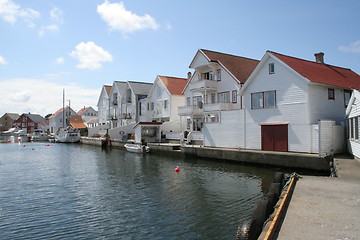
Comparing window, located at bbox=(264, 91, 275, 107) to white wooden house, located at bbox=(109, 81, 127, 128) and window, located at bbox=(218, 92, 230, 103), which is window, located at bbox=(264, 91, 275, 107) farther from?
white wooden house, located at bbox=(109, 81, 127, 128)

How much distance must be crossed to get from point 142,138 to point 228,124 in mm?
18086

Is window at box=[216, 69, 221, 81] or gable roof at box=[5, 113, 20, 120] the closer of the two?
window at box=[216, 69, 221, 81]

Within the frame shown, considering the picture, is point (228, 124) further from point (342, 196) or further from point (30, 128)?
point (30, 128)

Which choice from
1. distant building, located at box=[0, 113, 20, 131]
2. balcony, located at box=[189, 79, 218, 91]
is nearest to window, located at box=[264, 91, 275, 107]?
balcony, located at box=[189, 79, 218, 91]

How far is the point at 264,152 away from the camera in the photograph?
77.7 feet

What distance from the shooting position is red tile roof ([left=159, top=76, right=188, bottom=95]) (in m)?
47.0

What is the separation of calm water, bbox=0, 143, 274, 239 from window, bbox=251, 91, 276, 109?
615 cm

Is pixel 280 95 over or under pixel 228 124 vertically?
over

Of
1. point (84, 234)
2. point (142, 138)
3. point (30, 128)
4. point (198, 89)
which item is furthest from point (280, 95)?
point (30, 128)

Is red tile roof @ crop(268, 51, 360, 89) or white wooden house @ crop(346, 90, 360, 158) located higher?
red tile roof @ crop(268, 51, 360, 89)

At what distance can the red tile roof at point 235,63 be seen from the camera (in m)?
35.7

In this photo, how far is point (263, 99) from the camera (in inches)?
1035

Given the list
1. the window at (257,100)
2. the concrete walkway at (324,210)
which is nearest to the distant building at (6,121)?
the window at (257,100)

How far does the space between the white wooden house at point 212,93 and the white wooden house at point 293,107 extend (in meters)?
3.58
